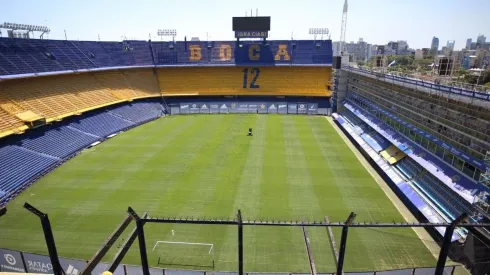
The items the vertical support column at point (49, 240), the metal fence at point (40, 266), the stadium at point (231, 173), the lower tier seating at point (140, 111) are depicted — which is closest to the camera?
the vertical support column at point (49, 240)

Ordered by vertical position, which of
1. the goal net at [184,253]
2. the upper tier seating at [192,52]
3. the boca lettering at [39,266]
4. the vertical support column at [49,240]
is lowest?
the goal net at [184,253]

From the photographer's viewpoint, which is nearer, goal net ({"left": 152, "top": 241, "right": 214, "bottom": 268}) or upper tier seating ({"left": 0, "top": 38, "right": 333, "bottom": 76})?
goal net ({"left": 152, "top": 241, "right": 214, "bottom": 268})

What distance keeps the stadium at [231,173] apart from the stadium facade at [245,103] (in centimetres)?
16

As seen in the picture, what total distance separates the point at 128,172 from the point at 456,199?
841 inches

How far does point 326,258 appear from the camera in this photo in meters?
13.7

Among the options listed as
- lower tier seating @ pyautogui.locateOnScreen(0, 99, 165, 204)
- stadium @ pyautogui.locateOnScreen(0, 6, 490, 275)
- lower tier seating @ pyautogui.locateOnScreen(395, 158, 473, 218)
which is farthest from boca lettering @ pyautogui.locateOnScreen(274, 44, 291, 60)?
lower tier seating @ pyautogui.locateOnScreen(395, 158, 473, 218)

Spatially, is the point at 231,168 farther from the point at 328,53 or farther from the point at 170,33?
the point at 170,33

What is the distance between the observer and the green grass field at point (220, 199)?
45.8 ft

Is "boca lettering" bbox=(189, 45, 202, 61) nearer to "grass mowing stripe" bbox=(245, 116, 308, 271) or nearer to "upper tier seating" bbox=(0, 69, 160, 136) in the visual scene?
"upper tier seating" bbox=(0, 69, 160, 136)

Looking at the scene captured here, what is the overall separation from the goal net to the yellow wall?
34.6 metres

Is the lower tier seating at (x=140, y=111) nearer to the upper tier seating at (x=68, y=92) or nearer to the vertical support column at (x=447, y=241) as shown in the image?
the upper tier seating at (x=68, y=92)

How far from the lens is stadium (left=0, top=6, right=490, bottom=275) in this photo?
1309 cm

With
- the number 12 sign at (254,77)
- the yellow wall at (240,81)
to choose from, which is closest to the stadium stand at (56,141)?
the yellow wall at (240,81)

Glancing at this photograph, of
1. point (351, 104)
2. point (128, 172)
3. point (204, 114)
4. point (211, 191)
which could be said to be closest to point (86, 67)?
point (204, 114)
